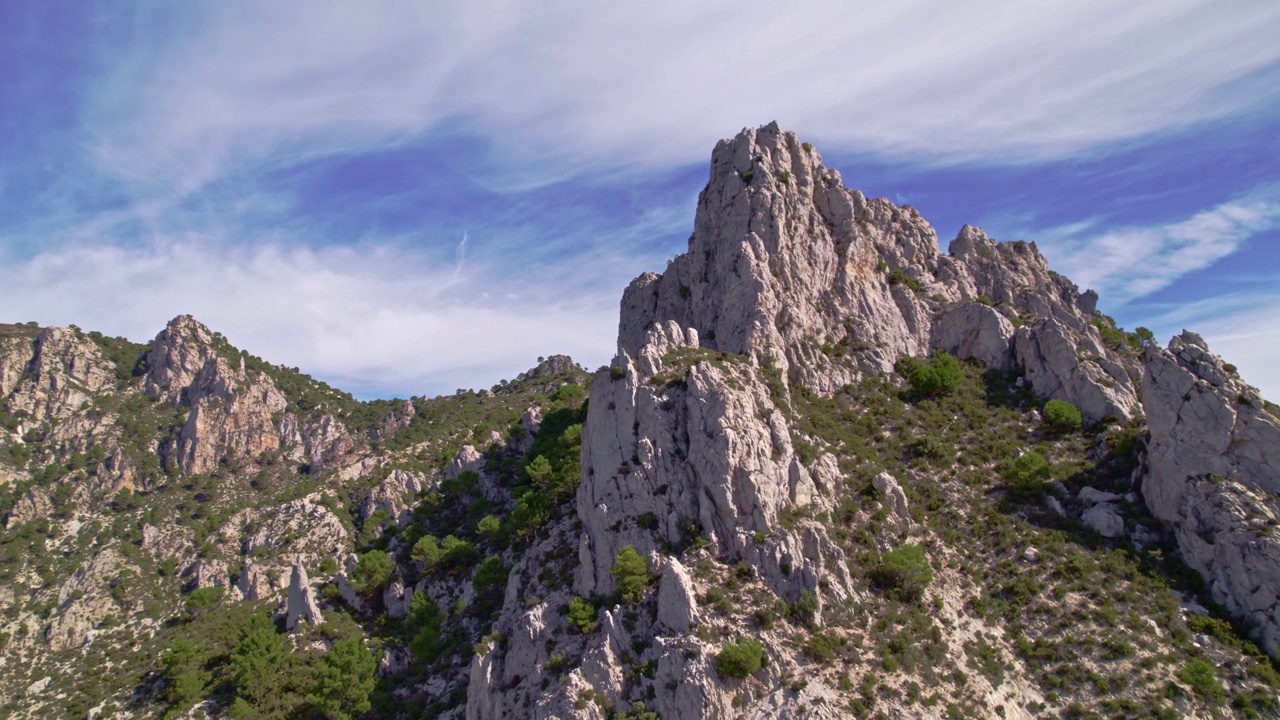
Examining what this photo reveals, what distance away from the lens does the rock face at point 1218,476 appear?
52469 mm

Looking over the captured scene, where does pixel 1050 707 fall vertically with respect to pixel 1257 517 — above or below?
below

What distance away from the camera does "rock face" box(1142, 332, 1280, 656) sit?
52.5 meters

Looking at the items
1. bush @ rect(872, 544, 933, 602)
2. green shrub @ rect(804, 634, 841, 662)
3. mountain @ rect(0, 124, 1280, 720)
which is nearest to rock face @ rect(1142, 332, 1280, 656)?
mountain @ rect(0, 124, 1280, 720)

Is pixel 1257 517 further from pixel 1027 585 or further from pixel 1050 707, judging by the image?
pixel 1050 707

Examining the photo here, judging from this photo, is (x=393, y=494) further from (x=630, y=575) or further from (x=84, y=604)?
(x=630, y=575)

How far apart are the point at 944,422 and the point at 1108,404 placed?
16717mm

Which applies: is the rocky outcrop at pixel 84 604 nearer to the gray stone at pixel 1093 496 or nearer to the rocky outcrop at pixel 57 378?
the rocky outcrop at pixel 57 378

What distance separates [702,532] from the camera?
60.1m

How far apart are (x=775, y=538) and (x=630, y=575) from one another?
41.8ft

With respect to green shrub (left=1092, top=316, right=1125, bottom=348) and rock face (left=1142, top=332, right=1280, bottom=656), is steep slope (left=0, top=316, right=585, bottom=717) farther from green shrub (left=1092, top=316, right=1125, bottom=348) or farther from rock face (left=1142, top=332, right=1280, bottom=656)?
green shrub (left=1092, top=316, right=1125, bottom=348)

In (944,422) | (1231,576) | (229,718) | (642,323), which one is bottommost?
(229,718)

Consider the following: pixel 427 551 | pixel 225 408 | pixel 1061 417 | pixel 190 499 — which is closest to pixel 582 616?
pixel 427 551

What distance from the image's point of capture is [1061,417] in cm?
7162

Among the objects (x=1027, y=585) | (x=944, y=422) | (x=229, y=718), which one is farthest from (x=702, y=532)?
(x=229, y=718)
